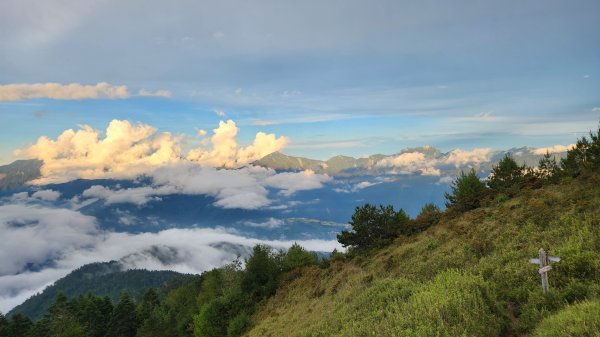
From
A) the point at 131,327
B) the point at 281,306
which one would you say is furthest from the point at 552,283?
the point at 131,327

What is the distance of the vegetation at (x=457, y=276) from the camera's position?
13805 mm

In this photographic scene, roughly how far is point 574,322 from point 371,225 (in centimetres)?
3588

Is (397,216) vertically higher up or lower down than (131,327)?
higher up

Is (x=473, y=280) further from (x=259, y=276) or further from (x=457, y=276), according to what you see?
(x=259, y=276)

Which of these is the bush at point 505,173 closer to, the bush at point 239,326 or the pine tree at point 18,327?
the bush at point 239,326

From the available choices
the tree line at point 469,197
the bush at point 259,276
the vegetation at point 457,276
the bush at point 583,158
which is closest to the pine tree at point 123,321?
the vegetation at point 457,276

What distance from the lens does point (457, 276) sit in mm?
18391

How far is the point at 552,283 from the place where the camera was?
1476 centimetres

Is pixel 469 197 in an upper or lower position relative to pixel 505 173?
lower

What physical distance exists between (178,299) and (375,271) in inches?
3924

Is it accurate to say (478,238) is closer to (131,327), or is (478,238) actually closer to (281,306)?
(281,306)

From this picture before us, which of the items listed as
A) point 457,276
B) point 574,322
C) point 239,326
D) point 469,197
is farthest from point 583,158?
point 239,326

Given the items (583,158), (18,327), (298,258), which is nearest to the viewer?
(583,158)

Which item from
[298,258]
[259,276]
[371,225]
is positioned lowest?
[298,258]
